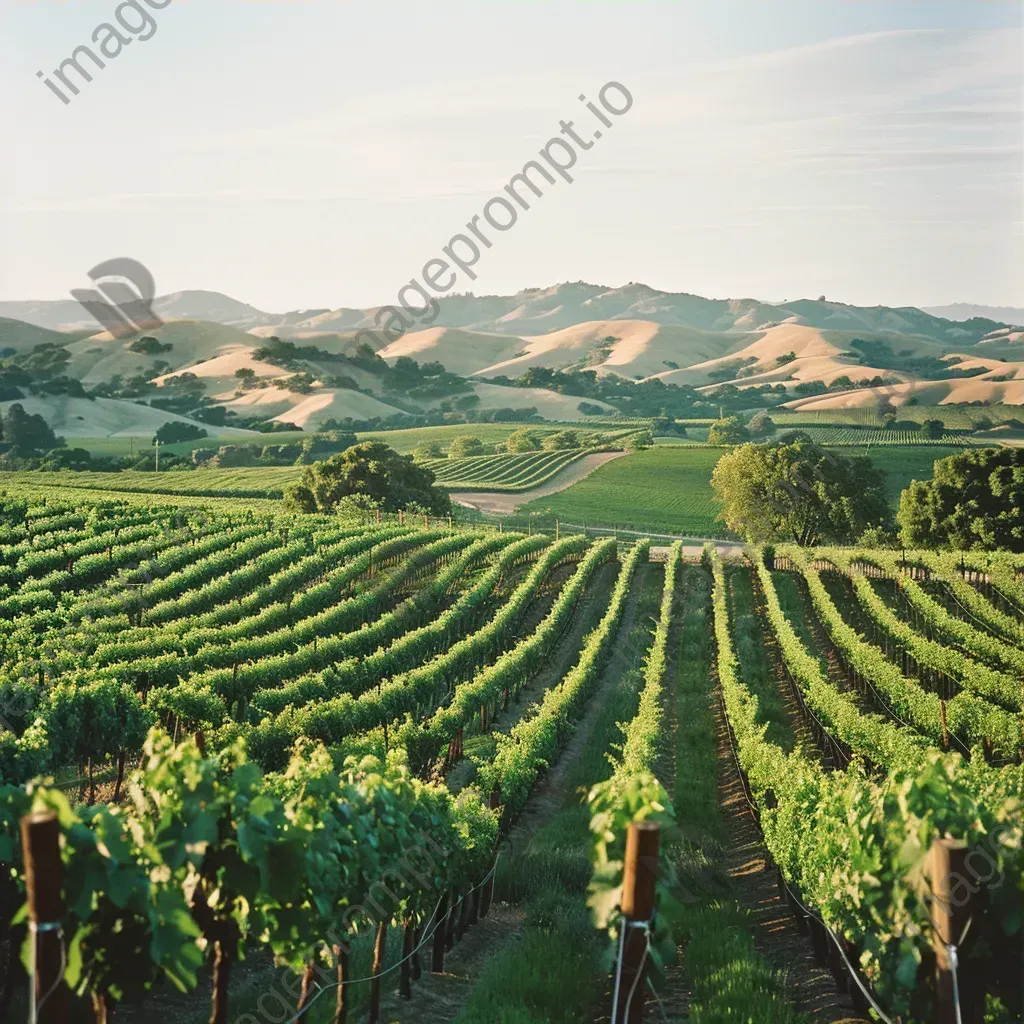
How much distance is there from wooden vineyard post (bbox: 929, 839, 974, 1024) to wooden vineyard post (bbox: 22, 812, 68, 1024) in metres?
4.32

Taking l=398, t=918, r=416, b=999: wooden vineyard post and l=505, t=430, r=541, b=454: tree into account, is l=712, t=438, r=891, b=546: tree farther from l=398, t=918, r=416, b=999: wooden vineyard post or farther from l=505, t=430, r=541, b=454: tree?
l=398, t=918, r=416, b=999: wooden vineyard post

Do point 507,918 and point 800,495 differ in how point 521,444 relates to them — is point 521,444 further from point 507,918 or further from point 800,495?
point 507,918

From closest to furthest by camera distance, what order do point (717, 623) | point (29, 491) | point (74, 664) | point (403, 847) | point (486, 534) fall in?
point (403, 847)
point (74, 664)
point (717, 623)
point (486, 534)
point (29, 491)

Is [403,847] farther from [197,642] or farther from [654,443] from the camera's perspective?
[654,443]

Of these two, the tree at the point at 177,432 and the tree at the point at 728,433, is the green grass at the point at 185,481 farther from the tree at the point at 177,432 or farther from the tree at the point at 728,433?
the tree at the point at 728,433

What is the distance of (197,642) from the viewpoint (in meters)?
23.6

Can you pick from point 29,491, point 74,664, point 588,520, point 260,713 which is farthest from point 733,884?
point 588,520

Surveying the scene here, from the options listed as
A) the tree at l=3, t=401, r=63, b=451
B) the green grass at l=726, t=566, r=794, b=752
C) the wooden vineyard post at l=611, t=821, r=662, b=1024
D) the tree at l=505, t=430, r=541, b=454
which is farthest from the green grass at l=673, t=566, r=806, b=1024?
the tree at l=3, t=401, r=63, b=451

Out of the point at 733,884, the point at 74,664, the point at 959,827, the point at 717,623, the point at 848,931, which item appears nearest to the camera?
the point at 959,827

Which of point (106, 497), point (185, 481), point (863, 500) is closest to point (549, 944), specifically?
point (106, 497)

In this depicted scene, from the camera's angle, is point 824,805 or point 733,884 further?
point 733,884

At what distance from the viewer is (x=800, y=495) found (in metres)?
62.1

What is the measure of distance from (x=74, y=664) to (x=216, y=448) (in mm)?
89957

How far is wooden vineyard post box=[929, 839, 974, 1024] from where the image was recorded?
17.6ft
